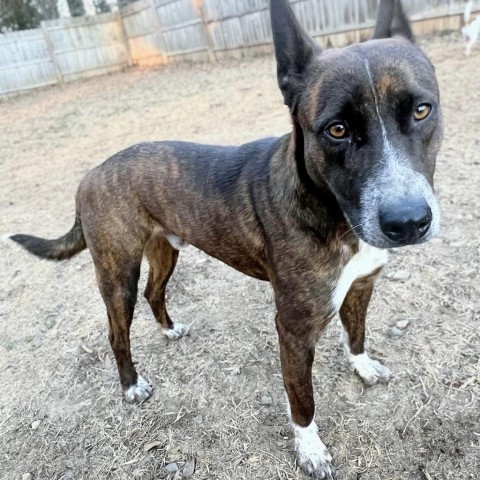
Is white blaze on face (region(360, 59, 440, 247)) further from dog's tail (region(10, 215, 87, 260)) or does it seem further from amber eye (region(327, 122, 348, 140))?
dog's tail (region(10, 215, 87, 260))

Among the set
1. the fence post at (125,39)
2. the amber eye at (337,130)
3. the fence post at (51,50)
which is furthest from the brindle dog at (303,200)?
the fence post at (125,39)

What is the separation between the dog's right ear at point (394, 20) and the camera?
7.02 ft

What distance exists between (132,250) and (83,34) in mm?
18279

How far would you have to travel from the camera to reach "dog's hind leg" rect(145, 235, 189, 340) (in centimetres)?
325

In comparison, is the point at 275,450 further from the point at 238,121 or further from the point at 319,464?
the point at 238,121

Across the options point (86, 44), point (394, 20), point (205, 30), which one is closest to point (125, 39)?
point (86, 44)

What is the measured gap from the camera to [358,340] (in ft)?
9.24

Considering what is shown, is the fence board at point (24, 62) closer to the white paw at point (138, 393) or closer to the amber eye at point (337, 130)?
the white paw at point (138, 393)

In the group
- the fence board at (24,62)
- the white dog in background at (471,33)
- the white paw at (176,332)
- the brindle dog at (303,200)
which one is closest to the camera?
the brindle dog at (303,200)

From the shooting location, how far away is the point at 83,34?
1798cm

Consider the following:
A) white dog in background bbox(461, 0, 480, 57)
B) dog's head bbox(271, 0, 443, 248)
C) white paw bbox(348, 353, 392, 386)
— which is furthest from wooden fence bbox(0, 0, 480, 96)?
dog's head bbox(271, 0, 443, 248)

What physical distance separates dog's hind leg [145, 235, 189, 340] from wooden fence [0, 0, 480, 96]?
31.5 feet

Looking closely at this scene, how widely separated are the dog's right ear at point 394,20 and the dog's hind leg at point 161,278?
1.90 m

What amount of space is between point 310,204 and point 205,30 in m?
15.0
